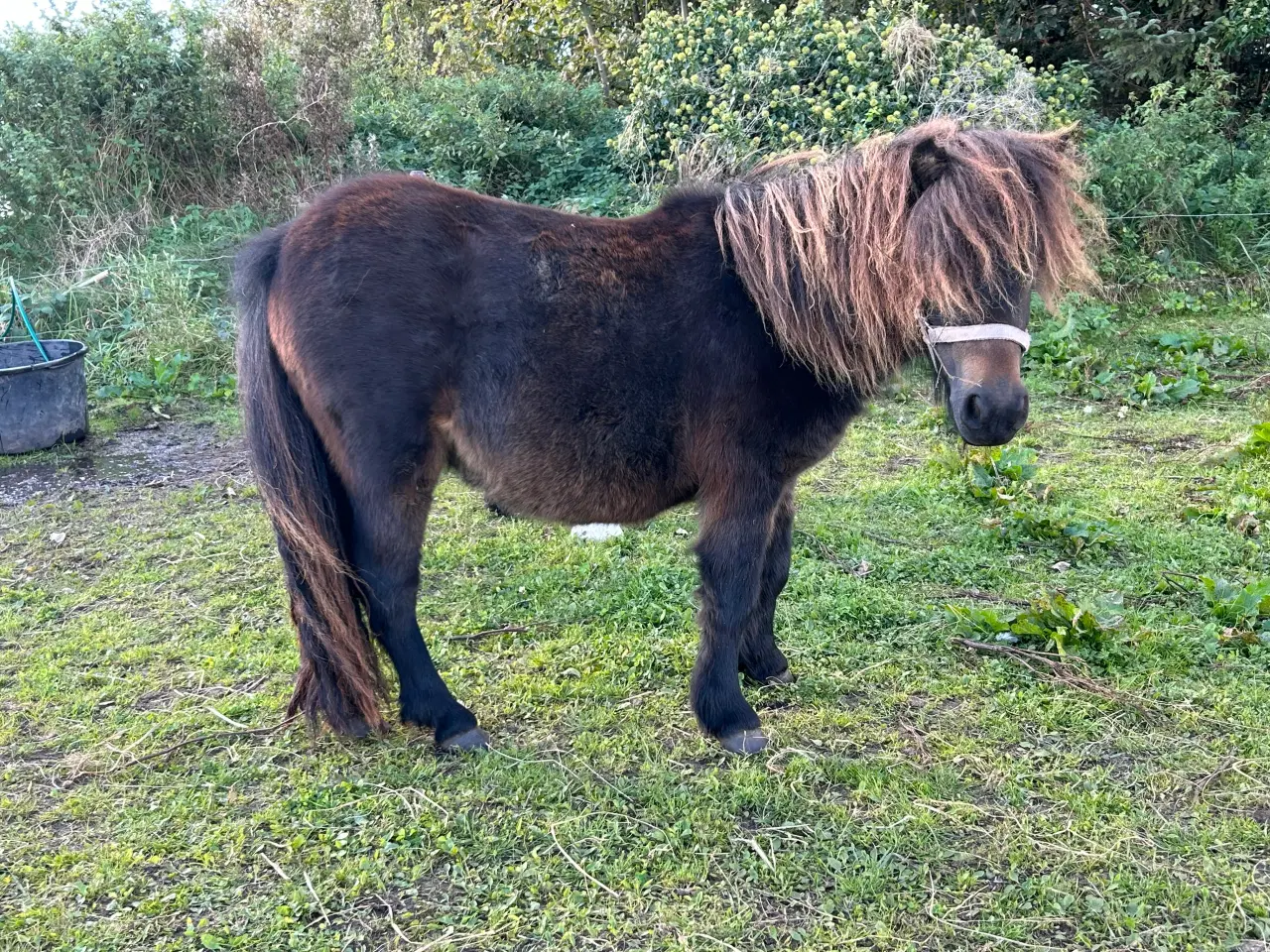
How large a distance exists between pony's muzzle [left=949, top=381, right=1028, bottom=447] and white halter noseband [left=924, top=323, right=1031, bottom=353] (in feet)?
0.41

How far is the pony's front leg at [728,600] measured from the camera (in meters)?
2.92

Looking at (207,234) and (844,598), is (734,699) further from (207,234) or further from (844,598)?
(207,234)

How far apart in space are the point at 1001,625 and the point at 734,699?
4.04ft

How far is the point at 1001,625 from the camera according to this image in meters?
3.53

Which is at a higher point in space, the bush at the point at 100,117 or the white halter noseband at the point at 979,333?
the bush at the point at 100,117

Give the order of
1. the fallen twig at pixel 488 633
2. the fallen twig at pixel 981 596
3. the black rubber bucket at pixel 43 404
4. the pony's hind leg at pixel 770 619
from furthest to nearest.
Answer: the black rubber bucket at pixel 43 404 < the fallen twig at pixel 981 596 < the fallen twig at pixel 488 633 < the pony's hind leg at pixel 770 619

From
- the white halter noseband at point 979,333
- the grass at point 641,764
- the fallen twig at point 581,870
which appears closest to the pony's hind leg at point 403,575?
the grass at point 641,764

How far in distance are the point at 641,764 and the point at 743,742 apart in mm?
348

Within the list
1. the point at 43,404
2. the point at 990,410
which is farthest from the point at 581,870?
the point at 43,404

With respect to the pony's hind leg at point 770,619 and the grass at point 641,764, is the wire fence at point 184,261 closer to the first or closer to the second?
the grass at point 641,764

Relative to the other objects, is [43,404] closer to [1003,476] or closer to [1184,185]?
[1003,476]

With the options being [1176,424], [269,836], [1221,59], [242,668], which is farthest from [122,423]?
[1221,59]

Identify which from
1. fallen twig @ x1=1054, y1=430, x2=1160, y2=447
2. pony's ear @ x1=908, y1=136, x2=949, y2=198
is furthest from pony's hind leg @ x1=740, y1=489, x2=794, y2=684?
fallen twig @ x1=1054, y1=430, x2=1160, y2=447

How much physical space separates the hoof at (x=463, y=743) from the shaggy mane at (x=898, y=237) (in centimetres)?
162
